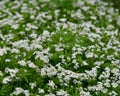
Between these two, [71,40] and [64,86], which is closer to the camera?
[64,86]

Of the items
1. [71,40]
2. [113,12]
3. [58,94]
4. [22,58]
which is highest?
[113,12]

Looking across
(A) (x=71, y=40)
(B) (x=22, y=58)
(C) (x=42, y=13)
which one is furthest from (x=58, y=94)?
(C) (x=42, y=13)

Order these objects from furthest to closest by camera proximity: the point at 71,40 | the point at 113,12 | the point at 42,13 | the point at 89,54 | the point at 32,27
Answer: the point at 113,12, the point at 42,13, the point at 32,27, the point at 71,40, the point at 89,54

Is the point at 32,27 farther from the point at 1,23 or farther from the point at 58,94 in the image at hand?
the point at 58,94

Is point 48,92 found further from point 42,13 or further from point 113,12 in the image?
point 113,12

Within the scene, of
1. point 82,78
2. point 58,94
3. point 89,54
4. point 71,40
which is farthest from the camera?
point 71,40

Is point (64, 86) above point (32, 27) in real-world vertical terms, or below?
below
